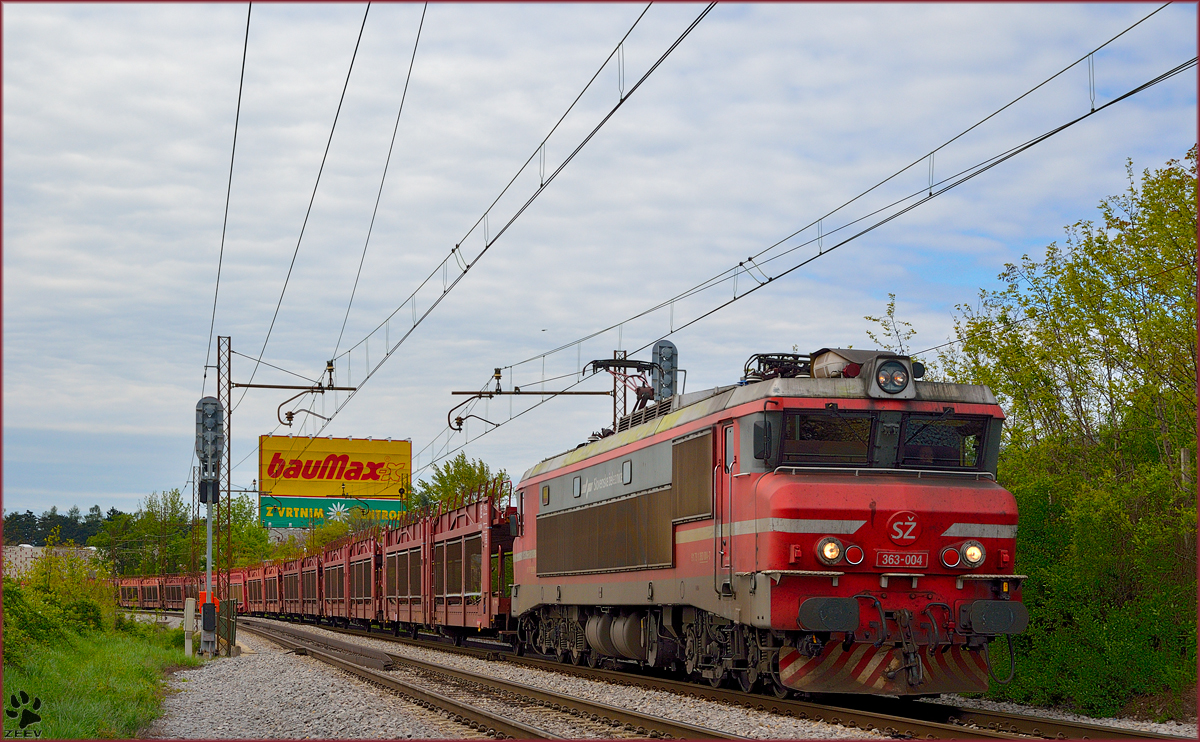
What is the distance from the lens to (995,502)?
14.6m

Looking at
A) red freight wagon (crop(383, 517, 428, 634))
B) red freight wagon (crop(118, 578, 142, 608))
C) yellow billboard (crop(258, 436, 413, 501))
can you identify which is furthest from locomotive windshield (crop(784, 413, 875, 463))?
red freight wagon (crop(118, 578, 142, 608))

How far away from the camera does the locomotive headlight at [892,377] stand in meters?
14.9

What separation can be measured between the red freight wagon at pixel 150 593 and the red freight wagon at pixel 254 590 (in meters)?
8.64

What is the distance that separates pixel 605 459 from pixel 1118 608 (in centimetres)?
878

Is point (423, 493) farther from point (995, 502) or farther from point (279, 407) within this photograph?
point (995, 502)

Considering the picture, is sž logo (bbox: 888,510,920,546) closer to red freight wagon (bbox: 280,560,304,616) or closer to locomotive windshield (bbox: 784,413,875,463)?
locomotive windshield (bbox: 784,413,875,463)

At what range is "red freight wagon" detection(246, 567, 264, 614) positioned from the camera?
7819 centimetres

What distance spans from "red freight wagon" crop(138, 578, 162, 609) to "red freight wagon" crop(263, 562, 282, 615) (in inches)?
575

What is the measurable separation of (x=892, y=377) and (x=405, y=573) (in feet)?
94.5

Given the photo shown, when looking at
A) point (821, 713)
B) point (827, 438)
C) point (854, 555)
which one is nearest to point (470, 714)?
point (821, 713)

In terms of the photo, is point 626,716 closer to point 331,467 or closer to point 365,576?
point 365,576

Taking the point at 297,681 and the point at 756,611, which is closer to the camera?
the point at 756,611

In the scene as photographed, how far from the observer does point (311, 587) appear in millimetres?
59719

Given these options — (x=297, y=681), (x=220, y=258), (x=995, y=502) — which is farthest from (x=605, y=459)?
(x=220, y=258)
